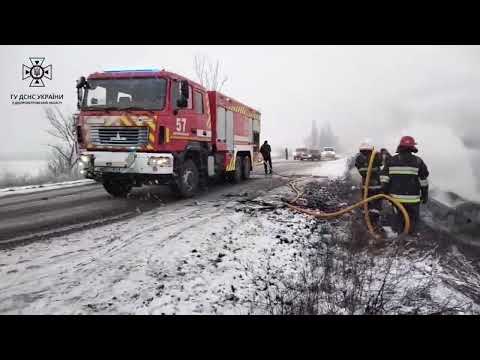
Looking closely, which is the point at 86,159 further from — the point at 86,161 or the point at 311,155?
the point at 311,155

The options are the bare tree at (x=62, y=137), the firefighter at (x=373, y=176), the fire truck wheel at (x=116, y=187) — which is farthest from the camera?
the bare tree at (x=62, y=137)

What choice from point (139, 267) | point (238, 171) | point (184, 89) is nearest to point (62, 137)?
point (238, 171)

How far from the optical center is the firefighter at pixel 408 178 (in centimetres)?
498

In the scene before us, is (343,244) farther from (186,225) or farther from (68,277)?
(68,277)

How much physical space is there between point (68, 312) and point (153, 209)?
4158 mm

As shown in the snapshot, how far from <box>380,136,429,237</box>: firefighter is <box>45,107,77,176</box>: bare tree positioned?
51.9 ft

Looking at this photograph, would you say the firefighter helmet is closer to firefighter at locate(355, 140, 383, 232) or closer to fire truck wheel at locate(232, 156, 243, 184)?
firefighter at locate(355, 140, 383, 232)

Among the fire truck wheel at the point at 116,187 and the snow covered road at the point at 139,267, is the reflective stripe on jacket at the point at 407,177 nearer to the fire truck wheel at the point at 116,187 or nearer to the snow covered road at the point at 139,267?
the snow covered road at the point at 139,267

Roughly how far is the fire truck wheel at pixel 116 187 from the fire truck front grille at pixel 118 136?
131cm

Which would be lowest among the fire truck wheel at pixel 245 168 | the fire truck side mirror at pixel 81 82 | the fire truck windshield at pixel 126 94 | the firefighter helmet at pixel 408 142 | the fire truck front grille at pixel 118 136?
the fire truck wheel at pixel 245 168

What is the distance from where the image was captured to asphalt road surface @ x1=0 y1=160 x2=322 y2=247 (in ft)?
16.6

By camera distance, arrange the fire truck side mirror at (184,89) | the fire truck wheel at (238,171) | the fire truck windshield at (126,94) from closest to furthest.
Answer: the fire truck windshield at (126,94) → the fire truck side mirror at (184,89) → the fire truck wheel at (238,171)

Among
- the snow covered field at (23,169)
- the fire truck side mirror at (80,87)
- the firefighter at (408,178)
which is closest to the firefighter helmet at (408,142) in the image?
the firefighter at (408,178)

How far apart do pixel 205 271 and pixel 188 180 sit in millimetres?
4630
